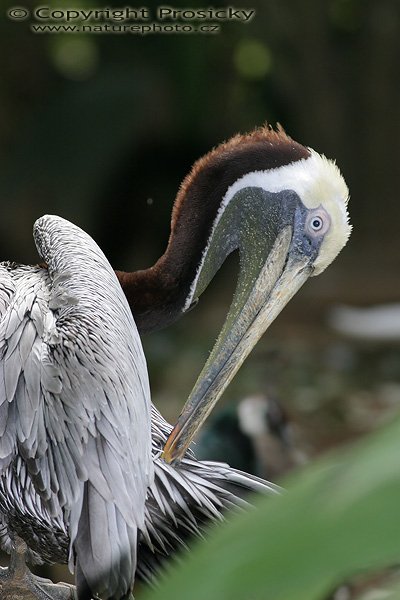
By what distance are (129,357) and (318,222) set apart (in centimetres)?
49

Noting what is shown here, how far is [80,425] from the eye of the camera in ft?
4.41

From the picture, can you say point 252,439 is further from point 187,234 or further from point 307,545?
point 307,545

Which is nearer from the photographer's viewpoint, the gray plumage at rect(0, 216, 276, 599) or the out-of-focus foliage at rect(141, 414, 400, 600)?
the out-of-focus foliage at rect(141, 414, 400, 600)

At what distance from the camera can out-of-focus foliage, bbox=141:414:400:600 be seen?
230 millimetres

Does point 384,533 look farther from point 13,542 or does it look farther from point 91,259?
point 13,542

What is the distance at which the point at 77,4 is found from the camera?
4.00 metres

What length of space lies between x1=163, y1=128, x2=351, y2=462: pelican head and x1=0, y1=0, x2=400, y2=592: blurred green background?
223 cm

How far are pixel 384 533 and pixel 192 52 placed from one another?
13.9ft

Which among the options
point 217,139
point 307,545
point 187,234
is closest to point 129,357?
point 187,234

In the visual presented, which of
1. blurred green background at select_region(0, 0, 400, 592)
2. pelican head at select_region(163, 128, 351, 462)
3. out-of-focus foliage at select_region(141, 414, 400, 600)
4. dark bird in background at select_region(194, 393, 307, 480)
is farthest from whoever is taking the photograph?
blurred green background at select_region(0, 0, 400, 592)

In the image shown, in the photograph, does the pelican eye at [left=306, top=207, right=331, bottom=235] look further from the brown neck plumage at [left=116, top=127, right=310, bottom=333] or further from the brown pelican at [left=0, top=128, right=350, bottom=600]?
the brown neck plumage at [left=116, top=127, right=310, bottom=333]

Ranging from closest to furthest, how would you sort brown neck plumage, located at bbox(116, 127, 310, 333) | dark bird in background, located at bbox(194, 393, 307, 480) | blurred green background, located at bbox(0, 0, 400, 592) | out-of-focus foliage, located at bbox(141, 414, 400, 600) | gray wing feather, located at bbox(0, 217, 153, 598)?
1. out-of-focus foliage, located at bbox(141, 414, 400, 600)
2. gray wing feather, located at bbox(0, 217, 153, 598)
3. brown neck plumage, located at bbox(116, 127, 310, 333)
4. dark bird in background, located at bbox(194, 393, 307, 480)
5. blurred green background, located at bbox(0, 0, 400, 592)

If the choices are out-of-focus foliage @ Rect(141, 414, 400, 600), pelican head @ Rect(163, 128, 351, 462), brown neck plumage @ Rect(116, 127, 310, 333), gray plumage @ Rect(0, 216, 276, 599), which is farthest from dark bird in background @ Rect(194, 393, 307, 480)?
out-of-focus foliage @ Rect(141, 414, 400, 600)

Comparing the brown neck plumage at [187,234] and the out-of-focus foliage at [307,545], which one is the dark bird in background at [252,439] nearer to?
the brown neck plumage at [187,234]
